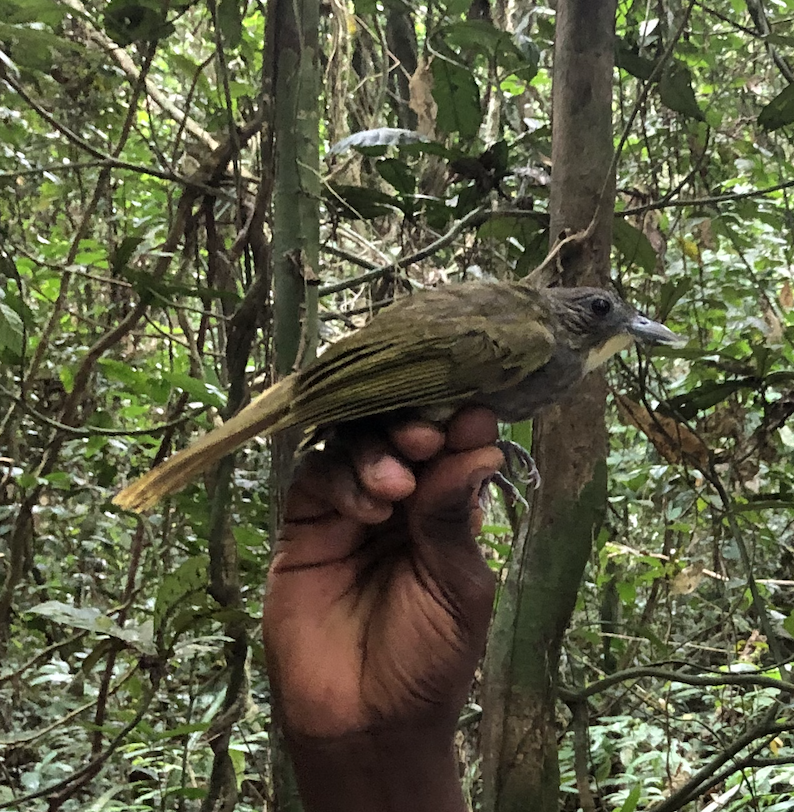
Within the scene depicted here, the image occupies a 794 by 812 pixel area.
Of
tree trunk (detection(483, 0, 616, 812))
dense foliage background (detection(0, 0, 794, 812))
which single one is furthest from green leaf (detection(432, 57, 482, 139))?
tree trunk (detection(483, 0, 616, 812))

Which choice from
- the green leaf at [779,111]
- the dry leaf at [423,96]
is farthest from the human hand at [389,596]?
the dry leaf at [423,96]

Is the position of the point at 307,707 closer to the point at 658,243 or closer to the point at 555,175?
the point at 555,175

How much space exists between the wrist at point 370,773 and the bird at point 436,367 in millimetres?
431

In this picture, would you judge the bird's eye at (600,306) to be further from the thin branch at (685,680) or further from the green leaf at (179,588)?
the green leaf at (179,588)

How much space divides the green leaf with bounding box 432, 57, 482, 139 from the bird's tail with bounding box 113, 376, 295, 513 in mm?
856

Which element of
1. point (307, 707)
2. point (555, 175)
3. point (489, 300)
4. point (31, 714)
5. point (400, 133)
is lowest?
point (307, 707)

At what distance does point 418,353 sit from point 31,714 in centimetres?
216

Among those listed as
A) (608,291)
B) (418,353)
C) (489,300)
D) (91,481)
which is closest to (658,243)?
(608,291)

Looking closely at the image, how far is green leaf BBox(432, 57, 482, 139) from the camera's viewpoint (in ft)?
5.49

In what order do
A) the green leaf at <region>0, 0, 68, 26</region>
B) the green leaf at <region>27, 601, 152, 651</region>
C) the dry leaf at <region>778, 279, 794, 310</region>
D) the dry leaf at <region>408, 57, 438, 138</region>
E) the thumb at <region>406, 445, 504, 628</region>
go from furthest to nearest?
1. the dry leaf at <region>778, 279, 794, 310</region>
2. the dry leaf at <region>408, 57, 438, 138</region>
3. the green leaf at <region>0, 0, 68, 26</region>
4. the green leaf at <region>27, 601, 152, 651</region>
5. the thumb at <region>406, 445, 504, 628</region>

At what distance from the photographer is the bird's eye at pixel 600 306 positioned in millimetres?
1383

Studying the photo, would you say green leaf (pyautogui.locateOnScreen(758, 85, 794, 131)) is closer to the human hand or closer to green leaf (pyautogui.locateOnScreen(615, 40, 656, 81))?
green leaf (pyautogui.locateOnScreen(615, 40, 656, 81))

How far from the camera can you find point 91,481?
3.04m

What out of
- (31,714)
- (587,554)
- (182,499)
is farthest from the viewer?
(31,714)
